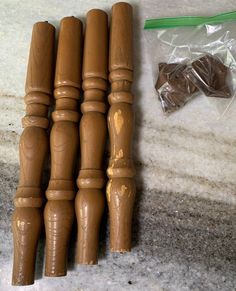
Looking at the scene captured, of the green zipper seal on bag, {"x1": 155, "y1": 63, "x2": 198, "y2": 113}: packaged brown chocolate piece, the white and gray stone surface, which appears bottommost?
the white and gray stone surface

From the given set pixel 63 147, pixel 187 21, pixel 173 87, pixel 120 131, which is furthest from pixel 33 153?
pixel 187 21

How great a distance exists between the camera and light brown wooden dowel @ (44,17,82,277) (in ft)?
1.97

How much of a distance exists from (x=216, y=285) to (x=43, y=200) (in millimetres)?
313

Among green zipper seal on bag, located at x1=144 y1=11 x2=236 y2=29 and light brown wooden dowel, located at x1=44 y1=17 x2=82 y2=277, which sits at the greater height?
green zipper seal on bag, located at x1=144 y1=11 x2=236 y2=29

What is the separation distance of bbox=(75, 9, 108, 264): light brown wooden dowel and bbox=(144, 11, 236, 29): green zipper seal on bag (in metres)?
0.09

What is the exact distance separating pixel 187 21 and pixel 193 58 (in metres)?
0.07

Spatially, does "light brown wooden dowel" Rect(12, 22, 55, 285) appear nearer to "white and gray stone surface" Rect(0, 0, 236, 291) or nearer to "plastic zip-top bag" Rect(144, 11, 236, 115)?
"white and gray stone surface" Rect(0, 0, 236, 291)

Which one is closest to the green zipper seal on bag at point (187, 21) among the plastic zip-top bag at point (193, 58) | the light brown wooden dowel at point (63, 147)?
the plastic zip-top bag at point (193, 58)

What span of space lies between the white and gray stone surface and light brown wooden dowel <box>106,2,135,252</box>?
0.16ft

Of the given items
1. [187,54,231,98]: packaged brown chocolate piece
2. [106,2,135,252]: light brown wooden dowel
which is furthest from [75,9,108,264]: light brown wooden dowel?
[187,54,231,98]: packaged brown chocolate piece

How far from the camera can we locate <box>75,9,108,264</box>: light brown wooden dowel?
60cm

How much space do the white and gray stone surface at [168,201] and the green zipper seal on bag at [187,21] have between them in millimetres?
35

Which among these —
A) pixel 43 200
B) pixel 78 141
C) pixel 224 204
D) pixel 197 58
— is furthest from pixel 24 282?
pixel 197 58

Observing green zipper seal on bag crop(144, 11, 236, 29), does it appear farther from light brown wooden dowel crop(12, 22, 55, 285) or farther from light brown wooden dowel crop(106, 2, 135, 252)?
light brown wooden dowel crop(12, 22, 55, 285)
